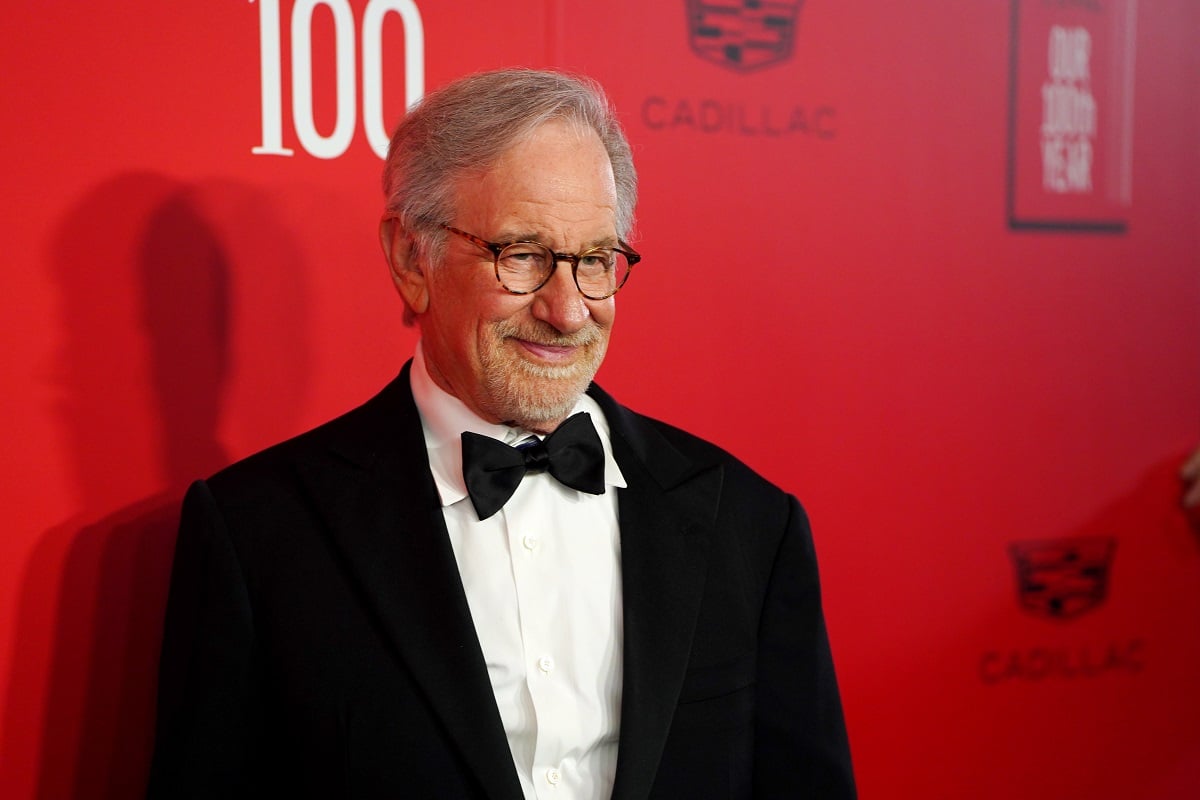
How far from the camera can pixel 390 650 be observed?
1302 mm

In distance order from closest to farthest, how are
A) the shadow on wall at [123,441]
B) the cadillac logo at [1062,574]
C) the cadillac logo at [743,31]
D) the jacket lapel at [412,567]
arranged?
the jacket lapel at [412,567], the shadow on wall at [123,441], the cadillac logo at [743,31], the cadillac logo at [1062,574]

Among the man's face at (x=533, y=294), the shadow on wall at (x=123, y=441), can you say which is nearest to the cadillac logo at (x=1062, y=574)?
the man's face at (x=533, y=294)

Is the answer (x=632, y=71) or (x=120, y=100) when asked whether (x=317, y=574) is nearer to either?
(x=120, y=100)

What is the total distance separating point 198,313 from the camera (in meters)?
1.61

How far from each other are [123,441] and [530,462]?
563mm

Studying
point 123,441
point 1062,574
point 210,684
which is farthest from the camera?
point 1062,574

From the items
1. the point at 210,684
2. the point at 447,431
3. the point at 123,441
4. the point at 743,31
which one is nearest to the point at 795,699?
the point at 447,431

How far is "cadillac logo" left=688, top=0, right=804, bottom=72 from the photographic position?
1866 mm

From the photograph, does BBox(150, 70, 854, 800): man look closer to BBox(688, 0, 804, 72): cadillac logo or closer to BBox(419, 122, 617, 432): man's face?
BBox(419, 122, 617, 432): man's face

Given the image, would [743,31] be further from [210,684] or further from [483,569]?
[210,684]

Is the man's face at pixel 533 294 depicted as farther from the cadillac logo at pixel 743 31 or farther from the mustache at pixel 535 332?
the cadillac logo at pixel 743 31

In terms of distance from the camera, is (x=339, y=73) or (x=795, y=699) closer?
(x=795, y=699)

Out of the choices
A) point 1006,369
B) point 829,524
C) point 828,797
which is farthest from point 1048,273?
point 828,797

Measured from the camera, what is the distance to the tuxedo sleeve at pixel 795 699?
1455 millimetres
